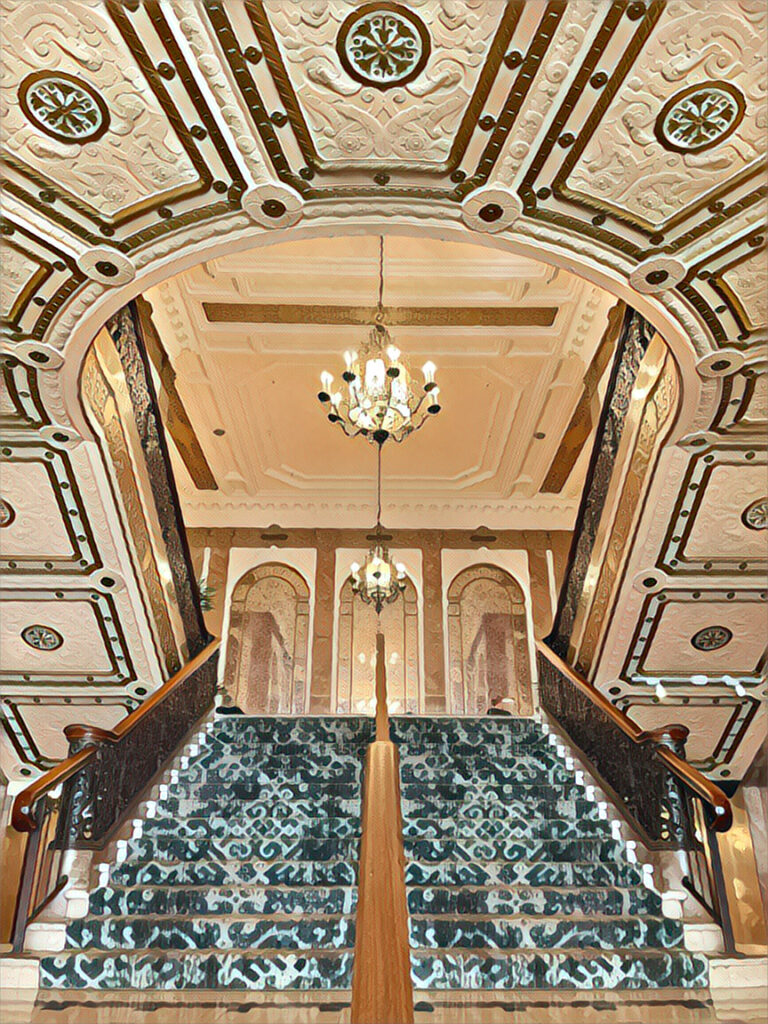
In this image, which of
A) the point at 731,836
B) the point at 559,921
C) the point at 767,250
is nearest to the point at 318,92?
the point at 767,250

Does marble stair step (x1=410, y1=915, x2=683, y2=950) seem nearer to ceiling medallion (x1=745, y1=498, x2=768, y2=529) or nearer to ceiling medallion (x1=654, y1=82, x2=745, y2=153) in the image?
ceiling medallion (x1=745, y1=498, x2=768, y2=529)

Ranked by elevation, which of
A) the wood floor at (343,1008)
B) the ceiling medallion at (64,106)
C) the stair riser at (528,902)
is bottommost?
the wood floor at (343,1008)

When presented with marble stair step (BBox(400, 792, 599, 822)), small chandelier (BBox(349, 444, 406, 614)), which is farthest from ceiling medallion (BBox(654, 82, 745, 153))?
small chandelier (BBox(349, 444, 406, 614))

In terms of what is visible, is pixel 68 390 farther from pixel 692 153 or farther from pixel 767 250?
pixel 767 250

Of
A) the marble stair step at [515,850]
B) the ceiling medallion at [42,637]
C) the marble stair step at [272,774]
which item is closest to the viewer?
the marble stair step at [515,850]

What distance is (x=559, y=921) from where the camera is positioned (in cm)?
376

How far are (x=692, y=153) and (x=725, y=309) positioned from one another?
3.55ft

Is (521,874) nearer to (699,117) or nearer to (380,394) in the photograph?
(380,394)

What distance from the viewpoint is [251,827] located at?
513 centimetres

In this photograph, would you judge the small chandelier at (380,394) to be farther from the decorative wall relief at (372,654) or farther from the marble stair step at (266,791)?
the decorative wall relief at (372,654)

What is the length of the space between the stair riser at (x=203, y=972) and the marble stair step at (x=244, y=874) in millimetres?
918

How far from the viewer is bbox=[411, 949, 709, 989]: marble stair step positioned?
11.0 ft

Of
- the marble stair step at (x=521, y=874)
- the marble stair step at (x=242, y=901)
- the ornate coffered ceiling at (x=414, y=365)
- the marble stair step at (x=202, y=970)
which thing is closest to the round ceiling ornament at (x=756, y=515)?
the ornate coffered ceiling at (x=414, y=365)

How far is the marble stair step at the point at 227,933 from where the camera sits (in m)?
3.65
